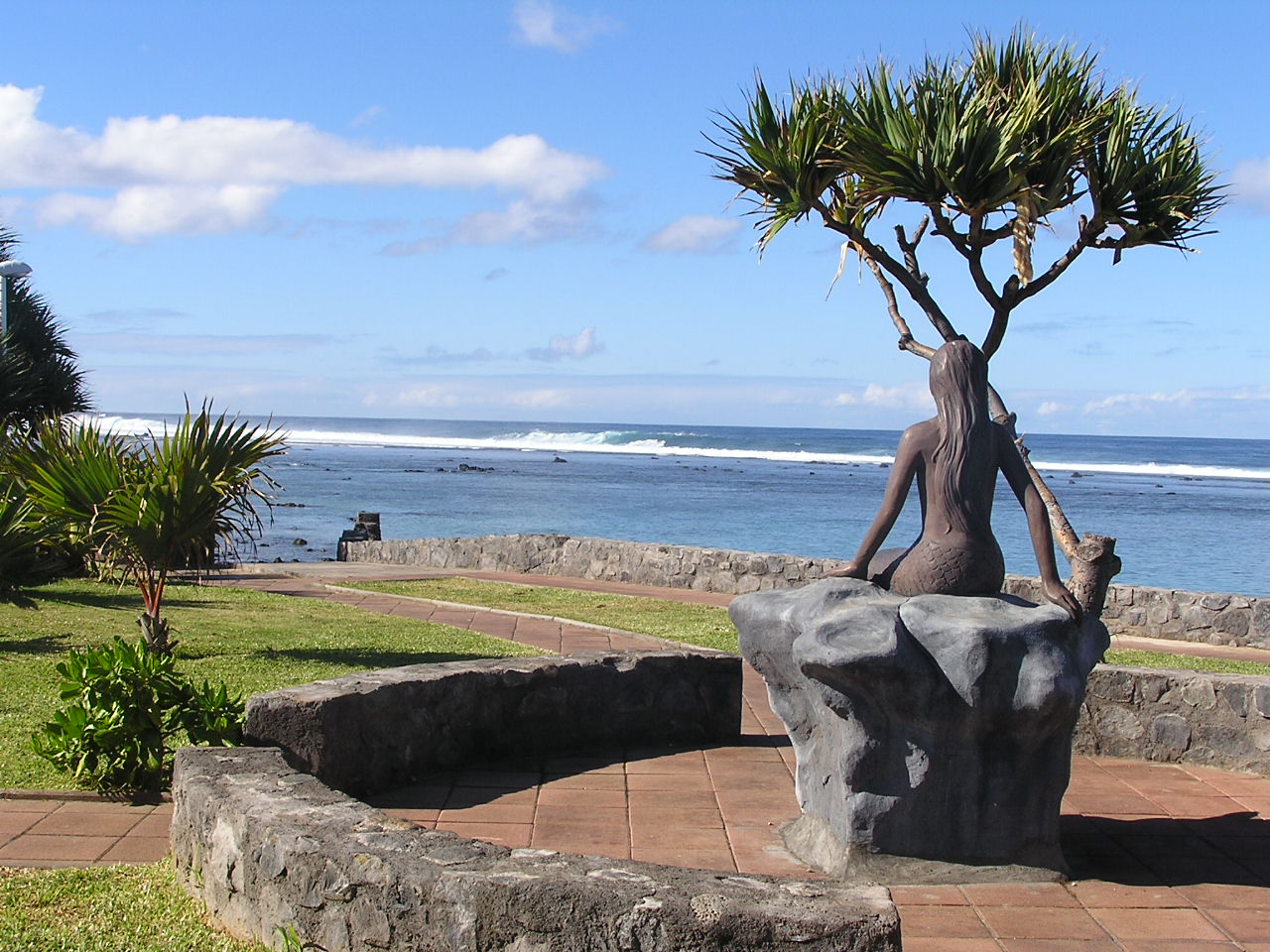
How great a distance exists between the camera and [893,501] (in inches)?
203

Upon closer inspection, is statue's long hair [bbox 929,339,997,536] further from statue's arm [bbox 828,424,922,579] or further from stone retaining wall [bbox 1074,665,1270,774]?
stone retaining wall [bbox 1074,665,1270,774]

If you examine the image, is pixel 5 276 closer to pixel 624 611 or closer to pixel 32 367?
pixel 32 367

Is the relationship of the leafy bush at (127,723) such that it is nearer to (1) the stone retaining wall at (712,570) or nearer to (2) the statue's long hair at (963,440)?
(2) the statue's long hair at (963,440)

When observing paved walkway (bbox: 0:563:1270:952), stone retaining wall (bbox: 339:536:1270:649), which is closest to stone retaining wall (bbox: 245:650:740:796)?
paved walkway (bbox: 0:563:1270:952)

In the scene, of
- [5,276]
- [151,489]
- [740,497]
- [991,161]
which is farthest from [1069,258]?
[740,497]

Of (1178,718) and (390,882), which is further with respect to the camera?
(1178,718)

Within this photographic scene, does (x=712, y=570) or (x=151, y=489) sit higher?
(x=151, y=489)

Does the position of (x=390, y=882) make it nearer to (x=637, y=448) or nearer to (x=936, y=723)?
(x=936, y=723)

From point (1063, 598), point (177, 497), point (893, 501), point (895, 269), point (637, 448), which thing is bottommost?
point (1063, 598)

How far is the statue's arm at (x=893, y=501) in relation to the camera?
17.0 feet

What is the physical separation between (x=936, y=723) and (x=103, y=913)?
2.89 m

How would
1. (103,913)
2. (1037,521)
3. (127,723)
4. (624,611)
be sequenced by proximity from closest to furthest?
(103,913), (1037,521), (127,723), (624,611)

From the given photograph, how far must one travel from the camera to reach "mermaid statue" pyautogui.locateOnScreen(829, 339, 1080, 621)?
16.3 ft

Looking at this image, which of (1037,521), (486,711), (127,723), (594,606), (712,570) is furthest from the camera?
(712,570)
